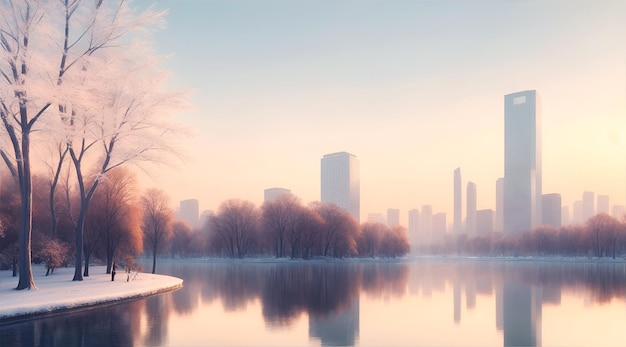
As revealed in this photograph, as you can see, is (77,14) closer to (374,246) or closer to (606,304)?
(606,304)

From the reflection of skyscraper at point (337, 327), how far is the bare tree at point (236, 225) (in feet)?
271

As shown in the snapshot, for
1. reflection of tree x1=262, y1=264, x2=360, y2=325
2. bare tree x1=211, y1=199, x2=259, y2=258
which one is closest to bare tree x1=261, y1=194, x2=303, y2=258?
bare tree x1=211, y1=199, x2=259, y2=258

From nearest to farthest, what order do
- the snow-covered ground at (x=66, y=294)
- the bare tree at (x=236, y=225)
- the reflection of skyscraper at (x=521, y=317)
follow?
1. the reflection of skyscraper at (x=521, y=317)
2. the snow-covered ground at (x=66, y=294)
3. the bare tree at (x=236, y=225)

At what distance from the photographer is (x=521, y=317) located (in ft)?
81.3

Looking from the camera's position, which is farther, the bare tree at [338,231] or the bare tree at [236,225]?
the bare tree at [236,225]

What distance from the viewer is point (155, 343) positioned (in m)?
17.9

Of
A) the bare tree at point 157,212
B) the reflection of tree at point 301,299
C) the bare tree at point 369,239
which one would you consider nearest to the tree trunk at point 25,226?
the reflection of tree at point 301,299

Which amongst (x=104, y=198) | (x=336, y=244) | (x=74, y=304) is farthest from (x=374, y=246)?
(x=74, y=304)

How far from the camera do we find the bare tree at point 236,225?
350 feet

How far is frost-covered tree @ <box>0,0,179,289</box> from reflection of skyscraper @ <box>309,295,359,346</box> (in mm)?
18415

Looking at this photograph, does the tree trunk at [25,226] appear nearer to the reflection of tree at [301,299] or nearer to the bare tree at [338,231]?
the reflection of tree at [301,299]

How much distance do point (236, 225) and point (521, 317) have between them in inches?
3406

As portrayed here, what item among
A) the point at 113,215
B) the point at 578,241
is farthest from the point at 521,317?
the point at 578,241

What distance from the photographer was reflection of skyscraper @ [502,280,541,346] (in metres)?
19.5
